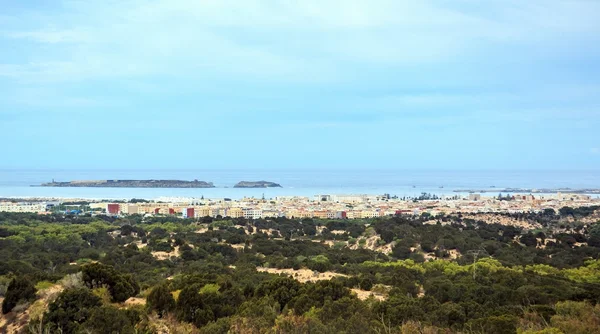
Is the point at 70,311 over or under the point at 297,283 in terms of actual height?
over

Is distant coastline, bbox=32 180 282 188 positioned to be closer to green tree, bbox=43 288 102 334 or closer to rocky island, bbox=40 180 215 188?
rocky island, bbox=40 180 215 188

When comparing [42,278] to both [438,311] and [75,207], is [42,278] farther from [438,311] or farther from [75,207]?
[75,207]

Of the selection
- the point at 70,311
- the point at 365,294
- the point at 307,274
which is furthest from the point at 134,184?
the point at 70,311

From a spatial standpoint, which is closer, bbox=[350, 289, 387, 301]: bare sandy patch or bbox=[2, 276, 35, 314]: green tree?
bbox=[2, 276, 35, 314]: green tree

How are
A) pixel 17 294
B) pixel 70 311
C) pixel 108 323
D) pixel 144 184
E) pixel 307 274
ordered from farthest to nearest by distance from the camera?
pixel 144 184, pixel 307 274, pixel 17 294, pixel 70 311, pixel 108 323

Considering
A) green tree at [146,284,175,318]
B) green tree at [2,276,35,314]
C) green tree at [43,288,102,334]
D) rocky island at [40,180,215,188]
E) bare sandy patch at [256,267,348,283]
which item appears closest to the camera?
green tree at [43,288,102,334]

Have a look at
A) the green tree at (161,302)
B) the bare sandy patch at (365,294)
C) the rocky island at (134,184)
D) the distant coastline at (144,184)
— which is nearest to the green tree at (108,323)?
Answer: the green tree at (161,302)

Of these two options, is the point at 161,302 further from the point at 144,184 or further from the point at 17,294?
the point at 144,184

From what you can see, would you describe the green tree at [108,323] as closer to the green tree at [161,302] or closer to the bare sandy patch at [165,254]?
the green tree at [161,302]

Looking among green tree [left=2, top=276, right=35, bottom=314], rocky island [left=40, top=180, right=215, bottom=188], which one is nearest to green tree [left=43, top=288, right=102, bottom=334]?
green tree [left=2, top=276, right=35, bottom=314]

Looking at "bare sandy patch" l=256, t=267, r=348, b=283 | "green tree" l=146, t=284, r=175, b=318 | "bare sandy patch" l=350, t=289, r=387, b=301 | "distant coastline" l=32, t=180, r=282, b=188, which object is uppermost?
"distant coastline" l=32, t=180, r=282, b=188

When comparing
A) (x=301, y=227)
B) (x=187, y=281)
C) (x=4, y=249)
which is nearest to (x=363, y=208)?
(x=301, y=227)
